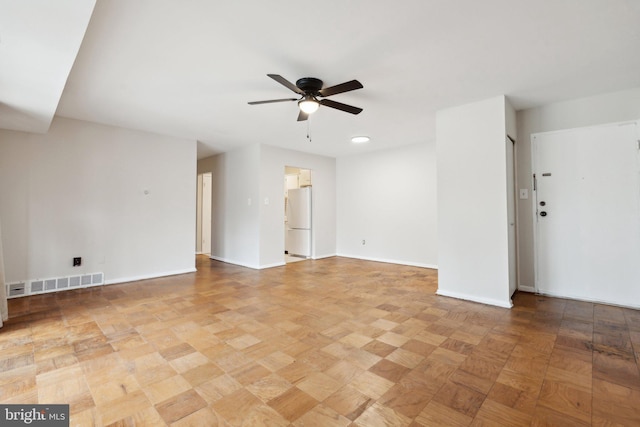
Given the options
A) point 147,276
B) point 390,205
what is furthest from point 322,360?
point 390,205

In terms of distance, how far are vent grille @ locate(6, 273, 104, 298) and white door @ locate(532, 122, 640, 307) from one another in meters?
6.23

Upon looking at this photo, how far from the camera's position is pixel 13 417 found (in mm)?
1509

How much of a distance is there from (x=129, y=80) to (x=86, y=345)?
249 cm

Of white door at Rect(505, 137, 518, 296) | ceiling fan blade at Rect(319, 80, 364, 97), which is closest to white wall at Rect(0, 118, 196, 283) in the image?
ceiling fan blade at Rect(319, 80, 364, 97)

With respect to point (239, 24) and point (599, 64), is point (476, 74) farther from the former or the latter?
point (239, 24)

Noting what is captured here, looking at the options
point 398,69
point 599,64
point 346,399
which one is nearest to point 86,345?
point 346,399

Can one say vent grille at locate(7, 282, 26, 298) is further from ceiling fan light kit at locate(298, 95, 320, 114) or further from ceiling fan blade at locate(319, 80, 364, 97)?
ceiling fan blade at locate(319, 80, 364, 97)

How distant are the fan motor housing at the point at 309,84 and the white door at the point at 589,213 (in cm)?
303

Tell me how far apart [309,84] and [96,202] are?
12.2 ft

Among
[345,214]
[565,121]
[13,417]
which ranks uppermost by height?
[565,121]

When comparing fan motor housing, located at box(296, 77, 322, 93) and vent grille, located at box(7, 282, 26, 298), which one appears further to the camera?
vent grille, located at box(7, 282, 26, 298)

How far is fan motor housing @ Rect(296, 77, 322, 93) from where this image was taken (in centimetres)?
271

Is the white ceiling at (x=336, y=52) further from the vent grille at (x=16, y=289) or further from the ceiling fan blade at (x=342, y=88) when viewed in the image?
the vent grille at (x=16, y=289)

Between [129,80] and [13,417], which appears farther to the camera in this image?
[129,80]
